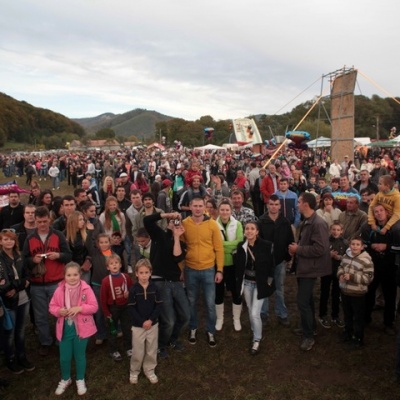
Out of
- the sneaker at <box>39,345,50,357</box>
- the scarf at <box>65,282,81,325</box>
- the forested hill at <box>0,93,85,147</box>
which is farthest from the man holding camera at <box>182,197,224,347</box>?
the forested hill at <box>0,93,85,147</box>

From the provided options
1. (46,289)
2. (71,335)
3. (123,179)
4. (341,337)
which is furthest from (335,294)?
(123,179)

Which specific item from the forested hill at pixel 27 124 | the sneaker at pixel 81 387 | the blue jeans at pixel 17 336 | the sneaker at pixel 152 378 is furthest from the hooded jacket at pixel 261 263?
the forested hill at pixel 27 124

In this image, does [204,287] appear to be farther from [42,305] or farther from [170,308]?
[42,305]

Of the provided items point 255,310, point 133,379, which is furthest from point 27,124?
point 255,310

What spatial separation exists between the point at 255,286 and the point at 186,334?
129cm

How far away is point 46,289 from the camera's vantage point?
418cm

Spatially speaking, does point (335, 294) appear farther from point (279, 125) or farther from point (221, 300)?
point (279, 125)

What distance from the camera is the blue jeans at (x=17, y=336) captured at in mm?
3785

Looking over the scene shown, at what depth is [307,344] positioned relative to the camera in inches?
167

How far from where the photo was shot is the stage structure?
563 inches

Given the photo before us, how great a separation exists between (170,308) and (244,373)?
1.15m

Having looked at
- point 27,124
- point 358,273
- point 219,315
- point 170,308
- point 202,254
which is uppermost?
point 27,124

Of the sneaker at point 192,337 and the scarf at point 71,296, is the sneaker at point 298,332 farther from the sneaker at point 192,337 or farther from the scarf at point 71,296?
the scarf at point 71,296

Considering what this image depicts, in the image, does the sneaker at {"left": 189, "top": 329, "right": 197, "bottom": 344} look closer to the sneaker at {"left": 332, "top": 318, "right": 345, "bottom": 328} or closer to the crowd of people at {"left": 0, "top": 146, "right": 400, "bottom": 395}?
the crowd of people at {"left": 0, "top": 146, "right": 400, "bottom": 395}
